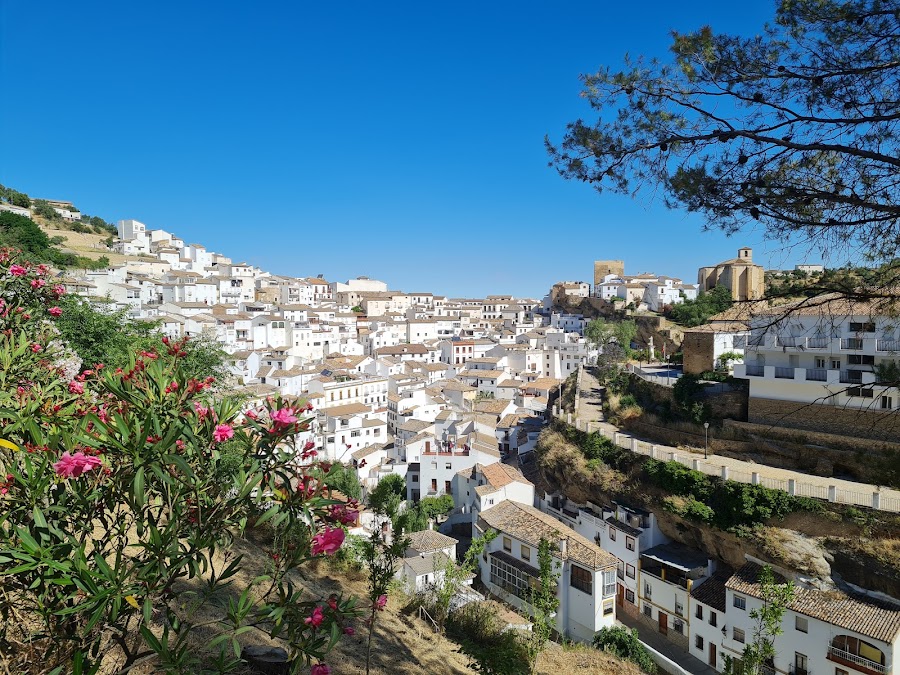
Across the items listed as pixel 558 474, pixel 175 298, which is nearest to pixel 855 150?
pixel 558 474

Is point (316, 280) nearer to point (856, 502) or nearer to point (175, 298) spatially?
point (175, 298)

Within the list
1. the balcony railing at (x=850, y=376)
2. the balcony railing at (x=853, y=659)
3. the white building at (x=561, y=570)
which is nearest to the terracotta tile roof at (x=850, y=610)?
the balcony railing at (x=853, y=659)

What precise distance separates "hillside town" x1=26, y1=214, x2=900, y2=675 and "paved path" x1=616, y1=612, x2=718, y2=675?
7cm

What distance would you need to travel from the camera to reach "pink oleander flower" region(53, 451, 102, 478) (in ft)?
8.09

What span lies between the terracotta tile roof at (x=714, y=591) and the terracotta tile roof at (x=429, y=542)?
845 centimetres

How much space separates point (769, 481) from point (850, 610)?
4094 mm

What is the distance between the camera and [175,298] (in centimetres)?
5084

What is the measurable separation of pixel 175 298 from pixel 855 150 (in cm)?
5563

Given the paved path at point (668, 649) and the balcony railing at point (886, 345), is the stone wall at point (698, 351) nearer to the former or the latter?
the balcony railing at point (886, 345)

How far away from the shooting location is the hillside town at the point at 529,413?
43.9 feet

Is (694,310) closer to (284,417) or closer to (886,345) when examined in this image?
(886,345)

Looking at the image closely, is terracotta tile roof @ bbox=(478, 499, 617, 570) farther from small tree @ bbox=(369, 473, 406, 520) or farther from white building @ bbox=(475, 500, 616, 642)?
small tree @ bbox=(369, 473, 406, 520)

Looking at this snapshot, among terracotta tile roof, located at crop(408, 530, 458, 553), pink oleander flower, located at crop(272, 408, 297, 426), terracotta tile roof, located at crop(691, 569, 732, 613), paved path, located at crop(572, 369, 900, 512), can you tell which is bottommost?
terracotta tile roof, located at crop(408, 530, 458, 553)

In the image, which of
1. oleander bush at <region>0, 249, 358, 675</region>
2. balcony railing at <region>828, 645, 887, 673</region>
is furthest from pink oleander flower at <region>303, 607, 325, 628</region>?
balcony railing at <region>828, 645, 887, 673</region>
